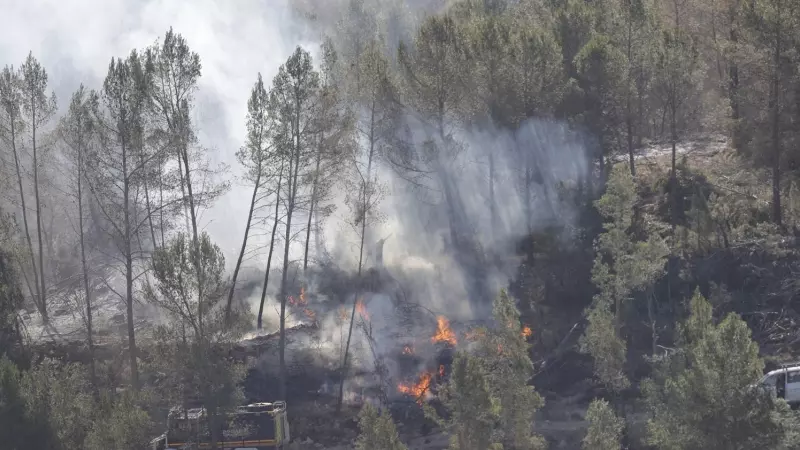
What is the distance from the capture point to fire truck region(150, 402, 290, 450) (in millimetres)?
26219

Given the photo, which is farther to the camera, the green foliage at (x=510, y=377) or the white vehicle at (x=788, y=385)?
the green foliage at (x=510, y=377)

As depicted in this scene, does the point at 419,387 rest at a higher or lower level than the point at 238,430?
higher

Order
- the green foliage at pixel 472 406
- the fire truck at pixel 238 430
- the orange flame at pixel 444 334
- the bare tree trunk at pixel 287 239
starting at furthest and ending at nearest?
the orange flame at pixel 444 334
the bare tree trunk at pixel 287 239
the fire truck at pixel 238 430
the green foliage at pixel 472 406

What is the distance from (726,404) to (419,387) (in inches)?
530

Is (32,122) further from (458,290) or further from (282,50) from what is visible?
(282,50)

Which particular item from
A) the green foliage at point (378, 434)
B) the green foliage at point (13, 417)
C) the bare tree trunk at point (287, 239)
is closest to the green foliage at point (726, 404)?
the green foliage at point (378, 434)

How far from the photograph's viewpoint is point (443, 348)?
30547 mm

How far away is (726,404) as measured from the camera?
17422 mm

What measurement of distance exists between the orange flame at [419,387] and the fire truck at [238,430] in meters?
4.29

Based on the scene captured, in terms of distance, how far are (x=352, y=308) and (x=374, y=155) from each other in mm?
6452

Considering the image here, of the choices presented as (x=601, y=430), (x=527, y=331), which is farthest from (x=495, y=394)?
(x=527, y=331)

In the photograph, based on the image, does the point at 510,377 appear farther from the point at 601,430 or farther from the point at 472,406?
the point at 601,430

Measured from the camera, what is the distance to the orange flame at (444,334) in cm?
3062

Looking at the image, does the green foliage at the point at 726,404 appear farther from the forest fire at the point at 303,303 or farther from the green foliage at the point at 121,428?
the forest fire at the point at 303,303
